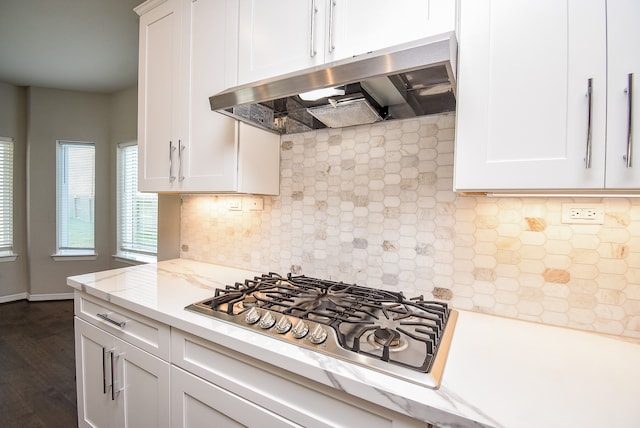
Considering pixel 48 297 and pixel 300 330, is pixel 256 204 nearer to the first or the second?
pixel 300 330

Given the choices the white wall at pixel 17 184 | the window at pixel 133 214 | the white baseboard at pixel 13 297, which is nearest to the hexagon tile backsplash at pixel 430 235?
the window at pixel 133 214

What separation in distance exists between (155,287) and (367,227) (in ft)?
3.54

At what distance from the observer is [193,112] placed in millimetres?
1507

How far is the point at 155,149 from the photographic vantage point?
5.52 ft

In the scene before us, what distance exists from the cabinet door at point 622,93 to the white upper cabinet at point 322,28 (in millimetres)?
392

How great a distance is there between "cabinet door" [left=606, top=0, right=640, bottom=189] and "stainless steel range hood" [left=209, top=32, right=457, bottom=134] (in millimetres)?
361

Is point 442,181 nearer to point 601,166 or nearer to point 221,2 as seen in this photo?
point 601,166

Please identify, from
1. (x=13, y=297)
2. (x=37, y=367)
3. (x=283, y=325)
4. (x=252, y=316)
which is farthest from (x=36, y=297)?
(x=283, y=325)

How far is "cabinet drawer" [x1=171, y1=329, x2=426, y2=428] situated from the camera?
2.35 ft

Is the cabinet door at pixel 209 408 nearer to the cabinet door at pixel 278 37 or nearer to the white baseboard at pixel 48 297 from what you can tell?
the cabinet door at pixel 278 37

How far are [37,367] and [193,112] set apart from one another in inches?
98.4

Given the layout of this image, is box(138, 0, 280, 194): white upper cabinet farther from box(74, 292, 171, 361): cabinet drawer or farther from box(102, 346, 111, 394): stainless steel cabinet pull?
box(102, 346, 111, 394): stainless steel cabinet pull

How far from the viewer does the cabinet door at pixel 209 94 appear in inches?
54.1

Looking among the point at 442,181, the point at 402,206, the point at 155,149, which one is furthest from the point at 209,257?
the point at 442,181
